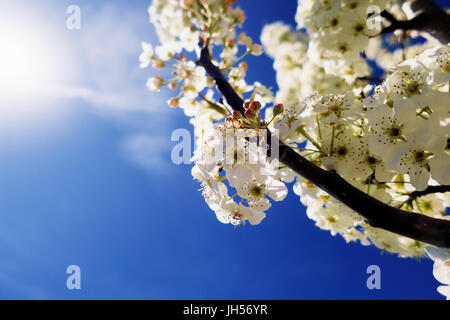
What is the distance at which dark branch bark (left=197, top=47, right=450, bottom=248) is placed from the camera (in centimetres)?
90

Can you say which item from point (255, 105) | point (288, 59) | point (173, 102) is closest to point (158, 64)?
point (173, 102)

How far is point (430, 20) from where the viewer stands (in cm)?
194

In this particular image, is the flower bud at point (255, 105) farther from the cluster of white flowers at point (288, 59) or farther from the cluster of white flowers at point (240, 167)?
the cluster of white flowers at point (288, 59)

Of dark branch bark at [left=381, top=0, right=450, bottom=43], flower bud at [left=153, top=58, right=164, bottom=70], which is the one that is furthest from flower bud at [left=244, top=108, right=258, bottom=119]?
dark branch bark at [left=381, top=0, right=450, bottom=43]

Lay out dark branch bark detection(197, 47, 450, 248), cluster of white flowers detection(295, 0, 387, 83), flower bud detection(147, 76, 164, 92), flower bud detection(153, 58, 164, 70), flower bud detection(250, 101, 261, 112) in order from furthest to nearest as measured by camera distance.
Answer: flower bud detection(153, 58, 164, 70), flower bud detection(147, 76, 164, 92), cluster of white flowers detection(295, 0, 387, 83), flower bud detection(250, 101, 261, 112), dark branch bark detection(197, 47, 450, 248)

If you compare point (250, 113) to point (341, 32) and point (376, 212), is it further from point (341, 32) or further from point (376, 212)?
point (341, 32)

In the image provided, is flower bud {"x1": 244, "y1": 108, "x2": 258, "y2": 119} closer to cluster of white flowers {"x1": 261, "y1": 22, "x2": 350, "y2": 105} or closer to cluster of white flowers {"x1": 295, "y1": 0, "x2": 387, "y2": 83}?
cluster of white flowers {"x1": 295, "y1": 0, "x2": 387, "y2": 83}

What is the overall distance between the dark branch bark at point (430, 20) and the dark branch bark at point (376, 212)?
1.72 m

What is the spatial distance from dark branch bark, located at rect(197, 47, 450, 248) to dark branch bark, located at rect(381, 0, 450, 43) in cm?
172

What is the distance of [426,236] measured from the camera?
91 centimetres

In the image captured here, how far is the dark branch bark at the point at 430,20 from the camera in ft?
6.25

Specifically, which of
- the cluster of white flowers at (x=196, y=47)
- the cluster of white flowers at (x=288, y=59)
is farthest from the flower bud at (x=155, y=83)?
the cluster of white flowers at (x=288, y=59)
